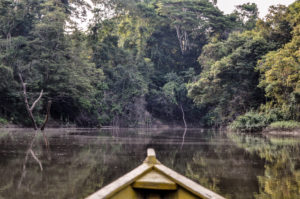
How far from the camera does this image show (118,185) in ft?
10.7

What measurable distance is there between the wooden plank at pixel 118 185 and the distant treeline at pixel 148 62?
19.7 meters

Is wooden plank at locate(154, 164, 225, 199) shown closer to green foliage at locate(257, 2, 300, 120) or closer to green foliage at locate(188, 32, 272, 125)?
green foliage at locate(257, 2, 300, 120)

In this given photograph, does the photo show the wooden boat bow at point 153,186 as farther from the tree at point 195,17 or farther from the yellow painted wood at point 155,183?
the tree at point 195,17

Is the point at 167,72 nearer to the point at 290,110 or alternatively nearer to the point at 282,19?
the point at 282,19

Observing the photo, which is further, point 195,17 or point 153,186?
point 195,17

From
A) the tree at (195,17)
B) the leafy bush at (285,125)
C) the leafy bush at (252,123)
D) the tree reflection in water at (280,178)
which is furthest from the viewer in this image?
the tree at (195,17)

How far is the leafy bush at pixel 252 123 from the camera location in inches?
986

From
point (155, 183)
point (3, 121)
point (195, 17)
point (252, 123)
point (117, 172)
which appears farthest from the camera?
point (195, 17)

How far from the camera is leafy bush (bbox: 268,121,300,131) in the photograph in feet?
72.5

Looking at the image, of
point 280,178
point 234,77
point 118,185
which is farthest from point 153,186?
point 234,77

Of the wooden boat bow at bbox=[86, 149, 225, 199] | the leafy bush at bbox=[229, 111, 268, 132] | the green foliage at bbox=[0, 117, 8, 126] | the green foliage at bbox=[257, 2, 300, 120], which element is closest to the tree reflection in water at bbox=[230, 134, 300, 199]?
the wooden boat bow at bbox=[86, 149, 225, 199]

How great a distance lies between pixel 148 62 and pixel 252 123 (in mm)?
17490

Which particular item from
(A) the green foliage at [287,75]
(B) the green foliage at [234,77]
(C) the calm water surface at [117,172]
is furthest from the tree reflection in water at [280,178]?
(B) the green foliage at [234,77]

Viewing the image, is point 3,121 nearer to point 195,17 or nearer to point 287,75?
point 287,75
